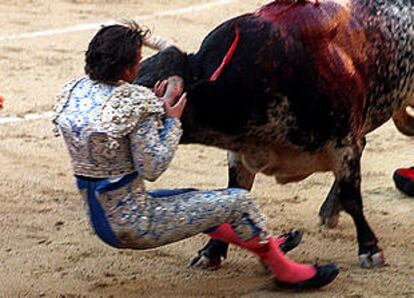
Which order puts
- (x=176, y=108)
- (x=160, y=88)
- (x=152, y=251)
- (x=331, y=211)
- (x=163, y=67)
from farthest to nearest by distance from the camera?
(x=331, y=211)
(x=152, y=251)
(x=163, y=67)
(x=160, y=88)
(x=176, y=108)

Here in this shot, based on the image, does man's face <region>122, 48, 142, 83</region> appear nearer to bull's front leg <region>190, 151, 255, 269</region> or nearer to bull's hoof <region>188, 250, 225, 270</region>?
bull's front leg <region>190, 151, 255, 269</region>

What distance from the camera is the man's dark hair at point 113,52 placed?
4688 mm

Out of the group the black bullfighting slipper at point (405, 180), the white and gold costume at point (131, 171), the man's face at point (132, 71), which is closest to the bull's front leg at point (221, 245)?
the white and gold costume at point (131, 171)

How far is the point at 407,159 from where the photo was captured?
7551 millimetres

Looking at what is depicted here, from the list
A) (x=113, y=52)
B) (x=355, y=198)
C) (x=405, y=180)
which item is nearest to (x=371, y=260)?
(x=355, y=198)

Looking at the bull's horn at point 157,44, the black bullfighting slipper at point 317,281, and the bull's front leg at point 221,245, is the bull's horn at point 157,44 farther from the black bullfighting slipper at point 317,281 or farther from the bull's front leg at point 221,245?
the black bullfighting slipper at point 317,281

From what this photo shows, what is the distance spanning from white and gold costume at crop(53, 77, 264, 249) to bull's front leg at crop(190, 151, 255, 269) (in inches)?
23.9

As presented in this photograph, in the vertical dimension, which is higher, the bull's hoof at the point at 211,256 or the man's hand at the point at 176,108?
the man's hand at the point at 176,108

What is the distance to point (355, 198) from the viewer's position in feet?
18.6

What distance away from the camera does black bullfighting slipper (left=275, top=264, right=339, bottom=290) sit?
17.1 ft

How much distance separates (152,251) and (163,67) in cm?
117

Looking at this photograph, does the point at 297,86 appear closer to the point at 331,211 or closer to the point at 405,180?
the point at 331,211

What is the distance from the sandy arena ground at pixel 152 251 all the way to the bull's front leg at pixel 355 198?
0.08 metres

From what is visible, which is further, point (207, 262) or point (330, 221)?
point (330, 221)
